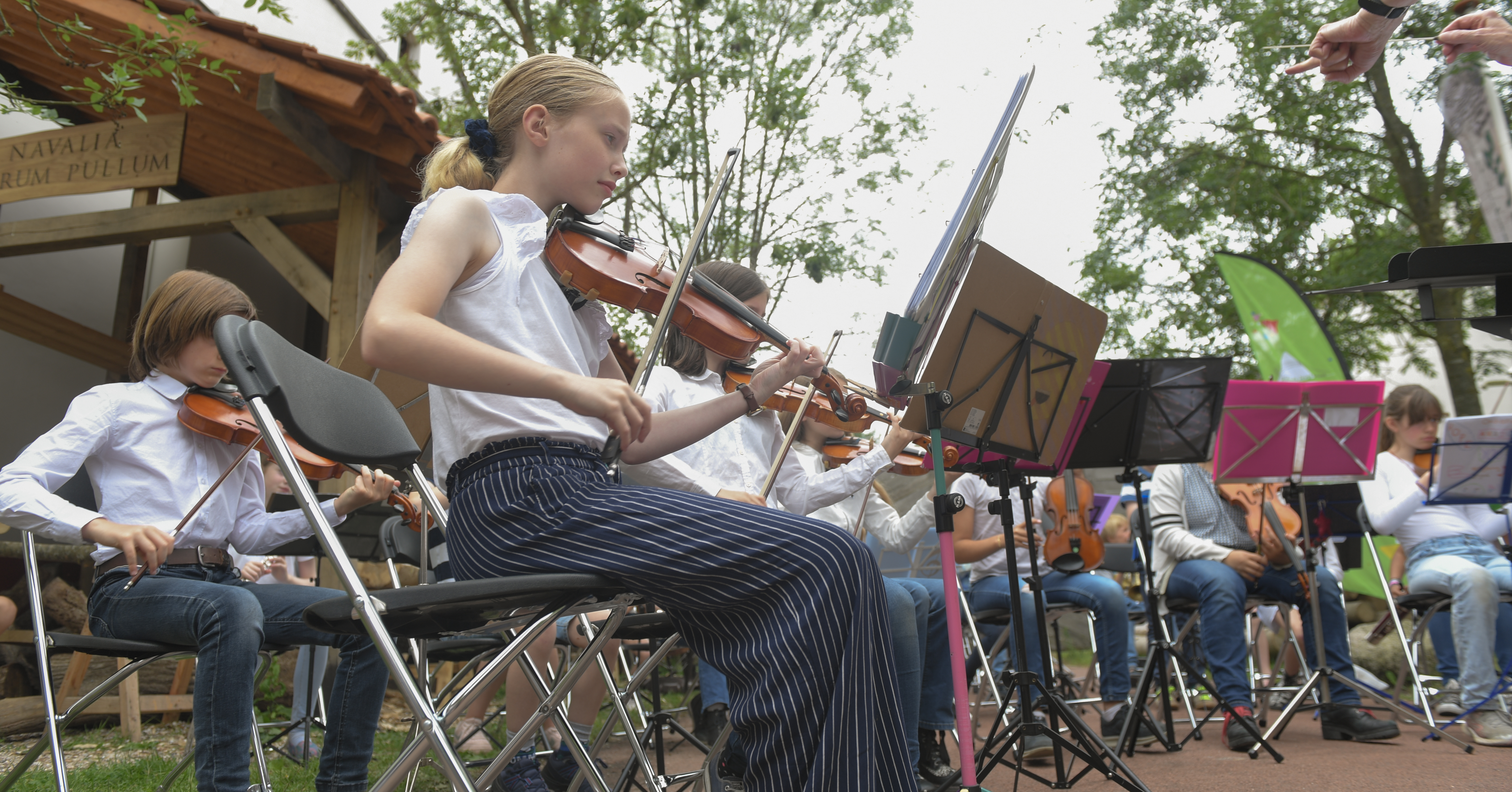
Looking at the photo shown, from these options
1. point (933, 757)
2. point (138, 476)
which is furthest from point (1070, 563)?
point (138, 476)

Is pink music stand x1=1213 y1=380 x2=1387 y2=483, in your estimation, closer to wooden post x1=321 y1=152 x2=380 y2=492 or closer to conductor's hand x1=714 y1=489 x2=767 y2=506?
conductor's hand x1=714 y1=489 x2=767 y2=506

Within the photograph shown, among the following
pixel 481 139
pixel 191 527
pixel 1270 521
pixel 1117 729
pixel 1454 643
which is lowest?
pixel 1117 729

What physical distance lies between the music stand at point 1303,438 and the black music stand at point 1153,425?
0.88ft

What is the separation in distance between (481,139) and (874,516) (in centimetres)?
277

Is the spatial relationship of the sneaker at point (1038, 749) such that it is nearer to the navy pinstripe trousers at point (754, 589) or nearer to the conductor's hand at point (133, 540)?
the navy pinstripe trousers at point (754, 589)

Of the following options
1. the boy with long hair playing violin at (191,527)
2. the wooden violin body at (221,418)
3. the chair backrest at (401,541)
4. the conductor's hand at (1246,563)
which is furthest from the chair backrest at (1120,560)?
the wooden violin body at (221,418)

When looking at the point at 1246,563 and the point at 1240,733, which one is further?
the point at 1246,563

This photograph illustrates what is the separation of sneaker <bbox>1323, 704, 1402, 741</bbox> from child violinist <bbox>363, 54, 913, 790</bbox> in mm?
3488

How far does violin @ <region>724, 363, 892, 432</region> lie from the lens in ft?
10.2

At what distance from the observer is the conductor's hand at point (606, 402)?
1.31 m

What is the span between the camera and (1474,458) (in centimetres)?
402

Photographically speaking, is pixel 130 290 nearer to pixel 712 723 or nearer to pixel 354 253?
pixel 354 253

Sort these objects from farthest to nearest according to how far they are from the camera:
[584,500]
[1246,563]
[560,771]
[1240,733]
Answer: [1246,563] → [1240,733] → [560,771] → [584,500]

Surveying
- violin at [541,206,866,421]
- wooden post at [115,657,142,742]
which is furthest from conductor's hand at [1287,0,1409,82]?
wooden post at [115,657,142,742]
